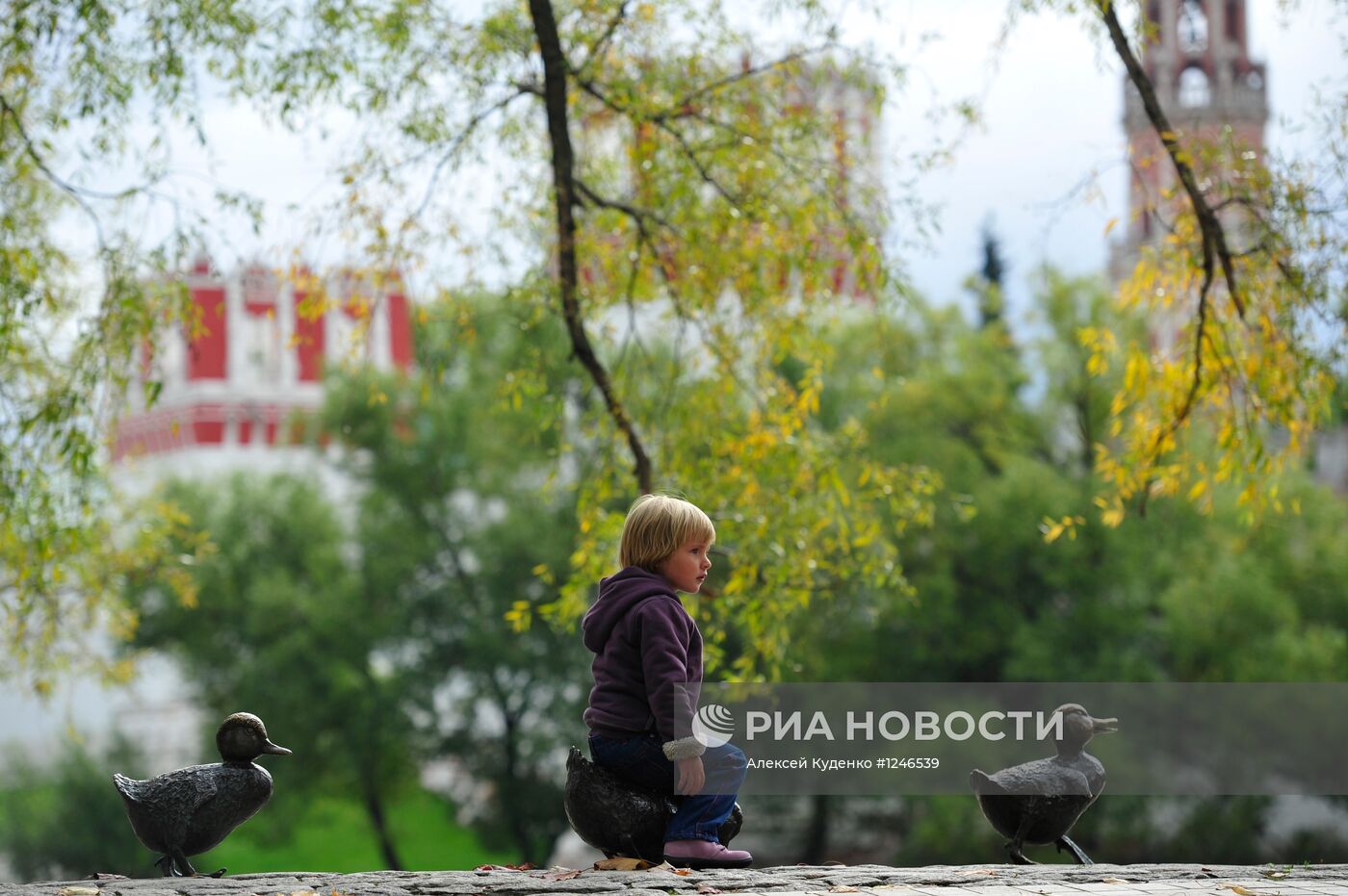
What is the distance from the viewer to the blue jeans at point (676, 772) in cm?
474

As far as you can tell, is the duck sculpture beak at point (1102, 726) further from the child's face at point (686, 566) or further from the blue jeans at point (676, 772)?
the child's face at point (686, 566)

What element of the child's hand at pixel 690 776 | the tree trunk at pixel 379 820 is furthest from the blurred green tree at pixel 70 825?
the child's hand at pixel 690 776

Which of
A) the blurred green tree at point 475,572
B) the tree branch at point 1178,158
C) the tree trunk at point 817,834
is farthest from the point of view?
the blurred green tree at point 475,572

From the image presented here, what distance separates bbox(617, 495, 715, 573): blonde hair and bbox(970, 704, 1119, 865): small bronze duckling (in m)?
1.42

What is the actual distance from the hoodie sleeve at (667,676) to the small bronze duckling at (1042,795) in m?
1.26

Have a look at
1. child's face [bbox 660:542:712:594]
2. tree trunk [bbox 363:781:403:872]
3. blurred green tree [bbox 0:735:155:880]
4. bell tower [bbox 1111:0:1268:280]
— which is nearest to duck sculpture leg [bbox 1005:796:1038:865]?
child's face [bbox 660:542:712:594]

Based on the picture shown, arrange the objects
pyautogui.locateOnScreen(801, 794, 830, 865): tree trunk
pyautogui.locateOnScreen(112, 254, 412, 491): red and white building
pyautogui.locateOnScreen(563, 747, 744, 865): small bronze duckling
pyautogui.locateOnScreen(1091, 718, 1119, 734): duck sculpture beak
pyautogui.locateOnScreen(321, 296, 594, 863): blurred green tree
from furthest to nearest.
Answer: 1. pyautogui.locateOnScreen(112, 254, 412, 491): red and white building
2. pyautogui.locateOnScreen(321, 296, 594, 863): blurred green tree
3. pyautogui.locateOnScreen(801, 794, 830, 865): tree trunk
4. pyautogui.locateOnScreen(1091, 718, 1119, 734): duck sculpture beak
5. pyautogui.locateOnScreen(563, 747, 744, 865): small bronze duckling

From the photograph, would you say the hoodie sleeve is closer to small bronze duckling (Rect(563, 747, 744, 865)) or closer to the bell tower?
small bronze duckling (Rect(563, 747, 744, 865))

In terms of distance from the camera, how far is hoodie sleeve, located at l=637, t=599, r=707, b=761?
457cm

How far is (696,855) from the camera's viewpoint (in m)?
4.81

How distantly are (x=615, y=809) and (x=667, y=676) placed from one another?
1.66 ft

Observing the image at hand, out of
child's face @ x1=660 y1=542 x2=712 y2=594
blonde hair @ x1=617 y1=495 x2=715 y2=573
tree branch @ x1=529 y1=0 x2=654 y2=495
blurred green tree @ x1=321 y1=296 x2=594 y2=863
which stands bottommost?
blurred green tree @ x1=321 y1=296 x2=594 y2=863

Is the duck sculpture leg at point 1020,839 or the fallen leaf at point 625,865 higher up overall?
the fallen leaf at point 625,865

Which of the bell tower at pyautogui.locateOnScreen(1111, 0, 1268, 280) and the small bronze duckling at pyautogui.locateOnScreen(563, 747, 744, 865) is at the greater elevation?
the bell tower at pyautogui.locateOnScreen(1111, 0, 1268, 280)
